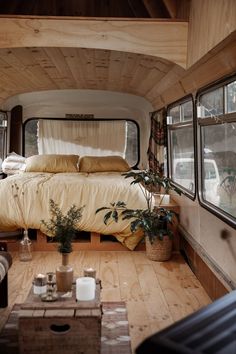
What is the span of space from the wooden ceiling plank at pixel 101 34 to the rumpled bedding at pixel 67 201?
5.79 feet

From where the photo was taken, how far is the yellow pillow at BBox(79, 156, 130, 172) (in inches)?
239

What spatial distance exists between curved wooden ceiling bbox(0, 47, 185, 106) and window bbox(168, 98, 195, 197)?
1.12ft

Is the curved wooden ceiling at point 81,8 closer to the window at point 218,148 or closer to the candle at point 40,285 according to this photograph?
the window at point 218,148

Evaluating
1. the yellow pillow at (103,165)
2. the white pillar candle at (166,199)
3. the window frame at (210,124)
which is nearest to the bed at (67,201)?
the white pillar candle at (166,199)

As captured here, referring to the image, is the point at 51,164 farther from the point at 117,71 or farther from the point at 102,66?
the point at 102,66

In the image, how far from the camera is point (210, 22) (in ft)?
8.16

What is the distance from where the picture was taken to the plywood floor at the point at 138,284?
9.30 ft

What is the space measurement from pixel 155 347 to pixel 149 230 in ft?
9.60

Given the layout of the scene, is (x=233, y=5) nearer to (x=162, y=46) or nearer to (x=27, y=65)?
(x=162, y=46)

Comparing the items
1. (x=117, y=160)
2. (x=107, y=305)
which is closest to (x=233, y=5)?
(x=107, y=305)

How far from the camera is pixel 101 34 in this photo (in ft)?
10.1

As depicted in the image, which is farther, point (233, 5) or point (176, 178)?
point (176, 178)

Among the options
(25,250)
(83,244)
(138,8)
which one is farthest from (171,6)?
(25,250)

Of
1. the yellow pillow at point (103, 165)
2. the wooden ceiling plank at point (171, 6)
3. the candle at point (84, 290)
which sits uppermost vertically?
the wooden ceiling plank at point (171, 6)
